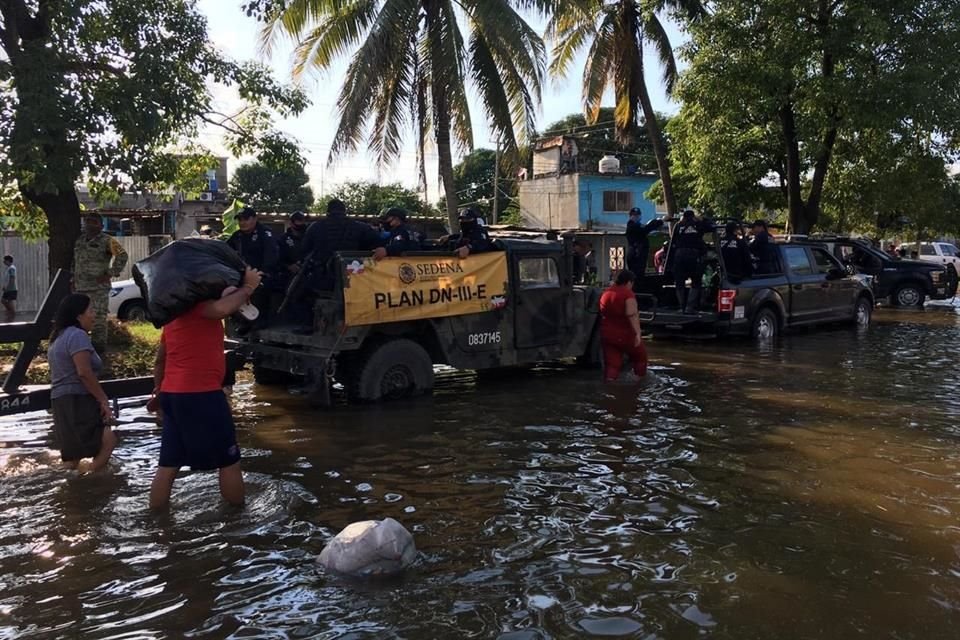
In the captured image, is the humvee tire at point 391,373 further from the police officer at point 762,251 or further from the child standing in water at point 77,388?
the police officer at point 762,251

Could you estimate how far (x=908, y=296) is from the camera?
2117cm

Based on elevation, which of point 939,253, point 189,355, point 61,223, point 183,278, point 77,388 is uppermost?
point 61,223

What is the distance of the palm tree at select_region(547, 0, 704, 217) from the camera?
20.0 metres

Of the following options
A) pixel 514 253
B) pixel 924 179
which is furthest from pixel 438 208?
pixel 514 253

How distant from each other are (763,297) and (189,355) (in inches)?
407

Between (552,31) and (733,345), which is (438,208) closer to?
→ (552,31)

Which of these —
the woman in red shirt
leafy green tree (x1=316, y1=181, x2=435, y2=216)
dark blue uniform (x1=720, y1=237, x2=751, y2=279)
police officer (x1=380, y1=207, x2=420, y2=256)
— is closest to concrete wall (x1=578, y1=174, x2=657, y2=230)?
leafy green tree (x1=316, y1=181, x2=435, y2=216)

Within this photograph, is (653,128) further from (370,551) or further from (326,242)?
(370,551)

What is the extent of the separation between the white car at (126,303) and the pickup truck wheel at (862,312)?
13.4 meters

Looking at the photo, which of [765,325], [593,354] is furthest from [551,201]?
[593,354]

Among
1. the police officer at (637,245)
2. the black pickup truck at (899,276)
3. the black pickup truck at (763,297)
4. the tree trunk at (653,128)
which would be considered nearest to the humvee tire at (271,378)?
the black pickup truck at (763,297)

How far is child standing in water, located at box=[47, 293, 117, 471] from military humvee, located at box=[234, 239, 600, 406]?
7.99 ft

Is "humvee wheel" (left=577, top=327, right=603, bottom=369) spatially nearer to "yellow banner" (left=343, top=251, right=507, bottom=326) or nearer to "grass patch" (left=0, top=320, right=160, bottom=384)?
"yellow banner" (left=343, top=251, right=507, bottom=326)

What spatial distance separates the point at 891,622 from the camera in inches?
149
